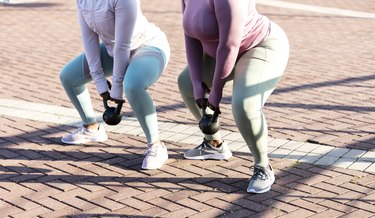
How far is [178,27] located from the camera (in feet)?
46.5

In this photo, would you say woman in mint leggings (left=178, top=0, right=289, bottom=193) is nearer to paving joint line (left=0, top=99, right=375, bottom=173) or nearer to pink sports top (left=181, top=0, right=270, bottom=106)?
pink sports top (left=181, top=0, right=270, bottom=106)

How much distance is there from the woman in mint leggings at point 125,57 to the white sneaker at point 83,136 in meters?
0.52

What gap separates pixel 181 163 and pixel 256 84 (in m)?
1.13

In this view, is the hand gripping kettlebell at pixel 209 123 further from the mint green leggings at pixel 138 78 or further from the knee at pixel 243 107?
the mint green leggings at pixel 138 78

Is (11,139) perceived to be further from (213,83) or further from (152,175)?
(213,83)

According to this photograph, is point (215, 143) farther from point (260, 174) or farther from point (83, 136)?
point (83, 136)

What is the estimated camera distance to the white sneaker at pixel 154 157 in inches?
229

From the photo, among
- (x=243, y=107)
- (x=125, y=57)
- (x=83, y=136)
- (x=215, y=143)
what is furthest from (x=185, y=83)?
(x=83, y=136)

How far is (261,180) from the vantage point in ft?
17.5

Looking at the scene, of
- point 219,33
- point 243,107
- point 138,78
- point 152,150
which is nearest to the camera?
point 219,33

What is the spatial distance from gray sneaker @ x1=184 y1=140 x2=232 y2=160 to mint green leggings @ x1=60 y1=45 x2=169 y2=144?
1.10ft

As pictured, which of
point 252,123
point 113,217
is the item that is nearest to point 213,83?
point 252,123

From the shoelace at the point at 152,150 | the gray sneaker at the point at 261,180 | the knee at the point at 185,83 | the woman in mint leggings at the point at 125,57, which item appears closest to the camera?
the gray sneaker at the point at 261,180

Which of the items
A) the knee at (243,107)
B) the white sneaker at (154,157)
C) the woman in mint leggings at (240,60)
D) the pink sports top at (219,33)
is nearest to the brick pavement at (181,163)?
the white sneaker at (154,157)
